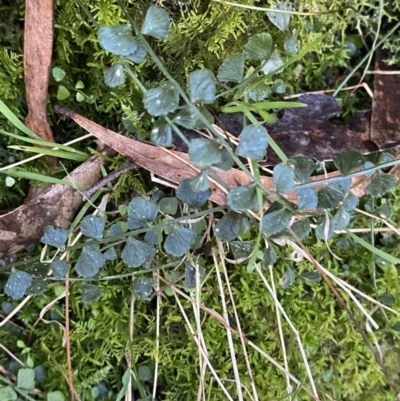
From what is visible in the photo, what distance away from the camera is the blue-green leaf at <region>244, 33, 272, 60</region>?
1013mm

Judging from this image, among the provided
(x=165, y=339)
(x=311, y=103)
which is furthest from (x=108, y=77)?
(x=165, y=339)

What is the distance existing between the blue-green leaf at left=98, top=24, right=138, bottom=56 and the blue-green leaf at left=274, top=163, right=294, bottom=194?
0.36 m

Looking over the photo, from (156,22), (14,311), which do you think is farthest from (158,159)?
(14,311)

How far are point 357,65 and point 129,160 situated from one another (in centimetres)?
67

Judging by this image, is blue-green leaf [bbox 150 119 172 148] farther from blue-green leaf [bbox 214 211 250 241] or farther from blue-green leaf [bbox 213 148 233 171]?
blue-green leaf [bbox 214 211 250 241]

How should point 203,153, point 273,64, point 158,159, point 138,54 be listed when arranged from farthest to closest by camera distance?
point 158,159 → point 273,64 → point 138,54 → point 203,153

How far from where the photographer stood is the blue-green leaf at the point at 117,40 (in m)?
0.93

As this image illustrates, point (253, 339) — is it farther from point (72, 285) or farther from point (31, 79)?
point (31, 79)

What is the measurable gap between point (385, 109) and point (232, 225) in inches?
22.3

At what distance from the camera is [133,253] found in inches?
42.4

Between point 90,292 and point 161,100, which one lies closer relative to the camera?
point 161,100

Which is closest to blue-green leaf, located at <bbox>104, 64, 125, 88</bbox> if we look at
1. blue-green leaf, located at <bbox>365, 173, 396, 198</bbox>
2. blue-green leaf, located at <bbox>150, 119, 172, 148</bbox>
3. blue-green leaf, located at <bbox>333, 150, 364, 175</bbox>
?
blue-green leaf, located at <bbox>150, 119, 172, 148</bbox>

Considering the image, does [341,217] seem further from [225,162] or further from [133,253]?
[133,253]

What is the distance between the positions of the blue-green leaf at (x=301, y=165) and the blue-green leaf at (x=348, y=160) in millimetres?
51
